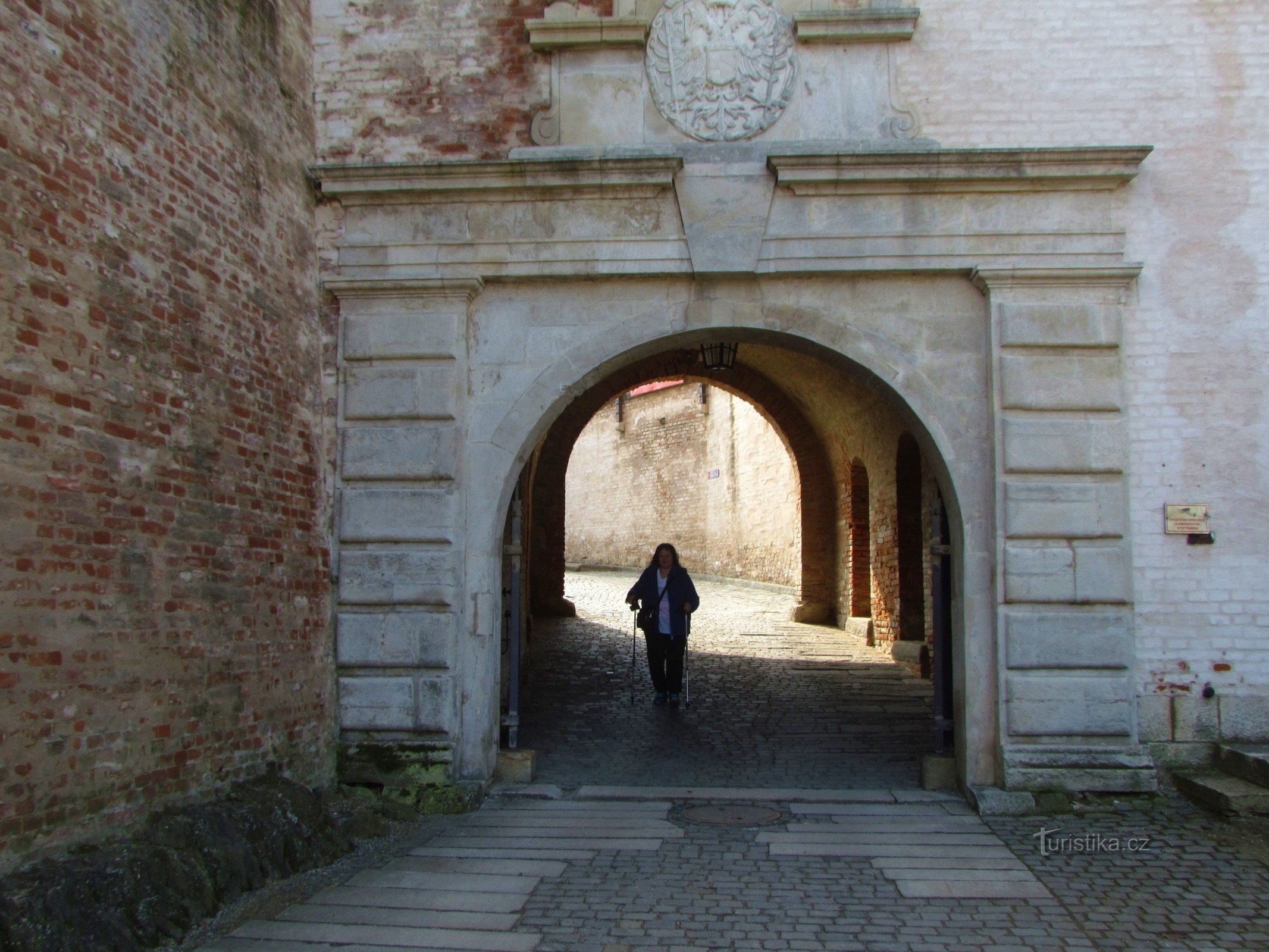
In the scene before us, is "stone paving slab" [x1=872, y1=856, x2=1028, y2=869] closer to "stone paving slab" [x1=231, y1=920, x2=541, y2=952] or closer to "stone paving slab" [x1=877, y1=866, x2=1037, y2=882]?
"stone paving slab" [x1=877, y1=866, x2=1037, y2=882]

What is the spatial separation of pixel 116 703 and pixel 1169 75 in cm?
670

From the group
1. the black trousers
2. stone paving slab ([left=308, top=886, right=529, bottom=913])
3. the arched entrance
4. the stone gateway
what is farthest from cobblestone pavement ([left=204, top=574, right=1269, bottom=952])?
the black trousers

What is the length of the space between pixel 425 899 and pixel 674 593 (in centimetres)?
494

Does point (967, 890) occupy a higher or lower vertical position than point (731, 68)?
lower

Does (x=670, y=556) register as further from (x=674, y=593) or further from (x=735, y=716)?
(x=735, y=716)

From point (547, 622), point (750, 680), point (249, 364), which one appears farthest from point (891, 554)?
point (249, 364)

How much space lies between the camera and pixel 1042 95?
20.8 ft

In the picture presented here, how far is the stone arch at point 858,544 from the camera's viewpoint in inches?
542

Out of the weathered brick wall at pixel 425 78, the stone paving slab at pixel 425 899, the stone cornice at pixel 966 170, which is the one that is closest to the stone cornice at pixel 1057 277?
the stone cornice at pixel 966 170

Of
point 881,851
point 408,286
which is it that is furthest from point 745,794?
point 408,286

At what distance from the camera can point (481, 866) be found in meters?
5.01

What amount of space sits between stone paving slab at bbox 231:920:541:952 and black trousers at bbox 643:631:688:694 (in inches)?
198

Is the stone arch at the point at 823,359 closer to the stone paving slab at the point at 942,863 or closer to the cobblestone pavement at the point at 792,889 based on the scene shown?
the cobblestone pavement at the point at 792,889

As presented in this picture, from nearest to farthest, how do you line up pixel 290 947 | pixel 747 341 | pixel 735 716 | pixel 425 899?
pixel 290 947 → pixel 425 899 → pixel 747 341 → pixel 735 716
